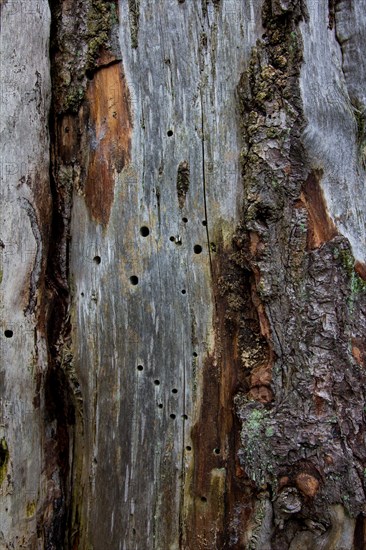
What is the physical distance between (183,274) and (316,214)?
18.9 inches

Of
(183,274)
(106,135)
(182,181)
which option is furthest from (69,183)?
(183,274)

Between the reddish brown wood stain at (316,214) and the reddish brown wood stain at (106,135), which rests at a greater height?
the reddish brown wood stain at (106,135)

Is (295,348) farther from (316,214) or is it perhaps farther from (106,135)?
(106,135)

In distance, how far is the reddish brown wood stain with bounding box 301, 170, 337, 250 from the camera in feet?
5.13

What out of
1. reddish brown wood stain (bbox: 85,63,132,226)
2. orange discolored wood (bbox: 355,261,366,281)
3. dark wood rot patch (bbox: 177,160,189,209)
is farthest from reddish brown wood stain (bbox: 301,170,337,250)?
reddish brown wood stain (bbox: 85,63,132,226)

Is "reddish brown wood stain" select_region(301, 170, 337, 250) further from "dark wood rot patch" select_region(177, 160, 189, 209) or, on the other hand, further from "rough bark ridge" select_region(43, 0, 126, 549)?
"rough bark ridge" select_region(43, 0, 126, 549)

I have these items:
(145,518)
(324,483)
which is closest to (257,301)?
(324,483)

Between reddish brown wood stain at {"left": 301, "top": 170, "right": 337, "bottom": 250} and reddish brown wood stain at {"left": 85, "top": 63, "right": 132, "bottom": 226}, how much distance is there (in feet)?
2.04

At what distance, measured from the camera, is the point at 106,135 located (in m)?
1.72

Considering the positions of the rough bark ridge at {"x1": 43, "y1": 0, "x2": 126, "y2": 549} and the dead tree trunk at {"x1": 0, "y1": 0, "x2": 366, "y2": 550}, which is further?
the rough bark ridge at {"x1": 43, "y1": 0, "x2": 126, "y2": 549}

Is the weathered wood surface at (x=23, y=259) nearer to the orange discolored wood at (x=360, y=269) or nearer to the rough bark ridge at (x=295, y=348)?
the rough bark ridge at (x=295, y=348)

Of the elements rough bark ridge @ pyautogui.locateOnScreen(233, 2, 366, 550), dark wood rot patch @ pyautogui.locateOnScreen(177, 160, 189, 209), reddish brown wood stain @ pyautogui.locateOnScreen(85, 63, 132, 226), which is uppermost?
reddish brown wood stain @ pyautogui.locateOnScreen(85, 63, 132, 226)

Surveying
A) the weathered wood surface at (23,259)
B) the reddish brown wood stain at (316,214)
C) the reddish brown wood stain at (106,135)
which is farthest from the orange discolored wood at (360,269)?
the weathered wood surface at (23,259)

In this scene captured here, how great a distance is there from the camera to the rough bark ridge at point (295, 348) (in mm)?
1525
